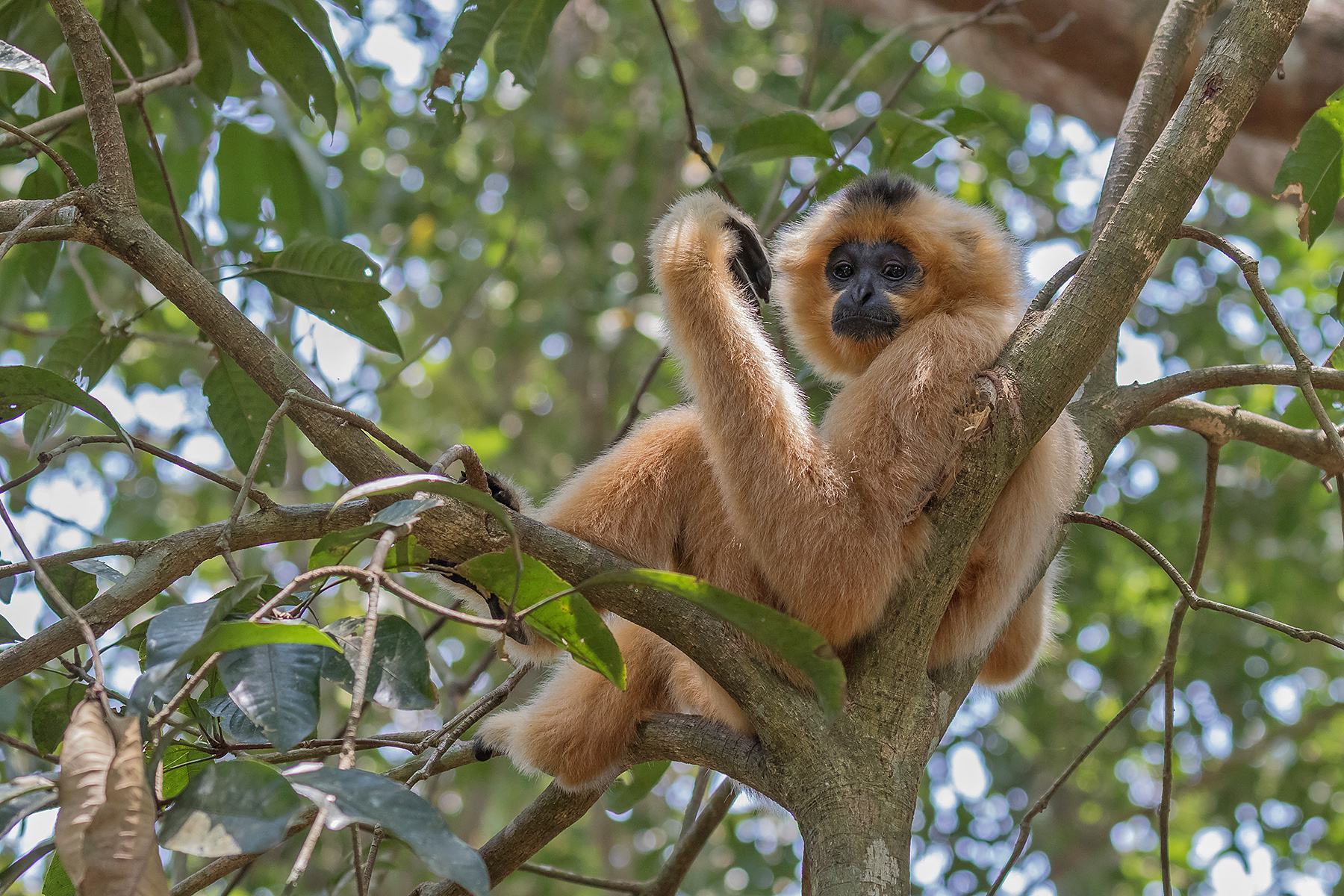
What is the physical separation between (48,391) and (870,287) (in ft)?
7.96

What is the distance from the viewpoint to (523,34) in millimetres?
3445

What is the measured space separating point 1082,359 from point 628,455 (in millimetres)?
1320

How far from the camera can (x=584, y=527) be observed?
9.55ft

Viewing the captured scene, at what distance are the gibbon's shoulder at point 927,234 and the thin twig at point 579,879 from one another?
2.17m

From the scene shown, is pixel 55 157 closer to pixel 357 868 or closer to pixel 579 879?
pixel 357 868

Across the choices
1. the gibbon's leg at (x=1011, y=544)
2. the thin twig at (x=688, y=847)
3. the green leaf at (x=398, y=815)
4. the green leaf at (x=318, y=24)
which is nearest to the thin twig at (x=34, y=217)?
the green leaf at (x=398, y=815)

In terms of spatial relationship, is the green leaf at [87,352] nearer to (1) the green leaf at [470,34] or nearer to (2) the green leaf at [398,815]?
(1) the green leaf at [470,34]

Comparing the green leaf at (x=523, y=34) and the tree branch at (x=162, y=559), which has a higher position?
the green leaf at (x=523, y=34)

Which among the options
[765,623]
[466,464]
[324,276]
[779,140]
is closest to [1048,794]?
[765,623]

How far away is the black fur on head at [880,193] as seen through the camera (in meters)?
3.60

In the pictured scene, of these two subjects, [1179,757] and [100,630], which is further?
[1179,757]

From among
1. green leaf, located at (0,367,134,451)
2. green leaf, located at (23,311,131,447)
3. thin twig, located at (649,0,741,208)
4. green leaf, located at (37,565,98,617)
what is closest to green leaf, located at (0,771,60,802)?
green leaf, located at (0,367,134,451)

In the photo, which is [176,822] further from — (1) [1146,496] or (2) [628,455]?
(1) [1146,496]

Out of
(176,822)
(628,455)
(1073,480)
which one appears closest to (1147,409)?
(1073,480)
